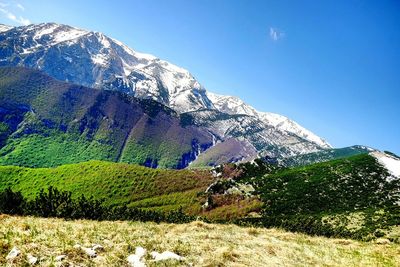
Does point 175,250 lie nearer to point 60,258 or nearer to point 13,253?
point 60,258

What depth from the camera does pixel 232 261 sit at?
1919 cm

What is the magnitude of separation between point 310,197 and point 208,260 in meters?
180

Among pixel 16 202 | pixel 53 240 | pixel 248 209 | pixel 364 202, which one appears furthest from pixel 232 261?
pixel 364 202

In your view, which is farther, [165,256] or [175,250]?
[175,250]

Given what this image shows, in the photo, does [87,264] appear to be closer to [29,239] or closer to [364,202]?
[29,239]

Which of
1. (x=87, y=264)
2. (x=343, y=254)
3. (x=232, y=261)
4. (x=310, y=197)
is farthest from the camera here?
(x=310, y=197)

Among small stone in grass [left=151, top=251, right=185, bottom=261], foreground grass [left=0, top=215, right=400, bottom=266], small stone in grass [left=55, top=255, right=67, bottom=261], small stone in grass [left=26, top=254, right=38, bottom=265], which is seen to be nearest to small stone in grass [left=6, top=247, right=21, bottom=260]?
foreground grass [left=0, top=215, right=400, bottom=266]

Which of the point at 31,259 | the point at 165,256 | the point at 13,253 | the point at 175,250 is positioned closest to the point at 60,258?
the point at 31,259

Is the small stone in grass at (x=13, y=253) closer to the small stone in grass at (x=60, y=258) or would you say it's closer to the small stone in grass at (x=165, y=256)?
the small stone in grass at (x=60, y=258)

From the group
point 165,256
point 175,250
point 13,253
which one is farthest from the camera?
point 175,250

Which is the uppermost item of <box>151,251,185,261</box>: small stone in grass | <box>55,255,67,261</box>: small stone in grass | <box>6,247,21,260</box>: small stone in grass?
<box>151,251,185,261</box>: small stone in grass

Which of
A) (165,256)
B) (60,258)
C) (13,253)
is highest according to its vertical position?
(165,256)

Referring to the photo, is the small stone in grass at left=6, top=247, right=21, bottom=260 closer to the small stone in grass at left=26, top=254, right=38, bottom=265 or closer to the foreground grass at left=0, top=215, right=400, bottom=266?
the foreground grass at left=0, top=215, right=400, bottom=266

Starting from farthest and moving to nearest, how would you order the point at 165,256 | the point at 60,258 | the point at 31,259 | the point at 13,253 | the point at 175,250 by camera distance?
the point at 175,250, the point at 165,256, the point at 60,258, the point at 13,253, the point at 31,259
